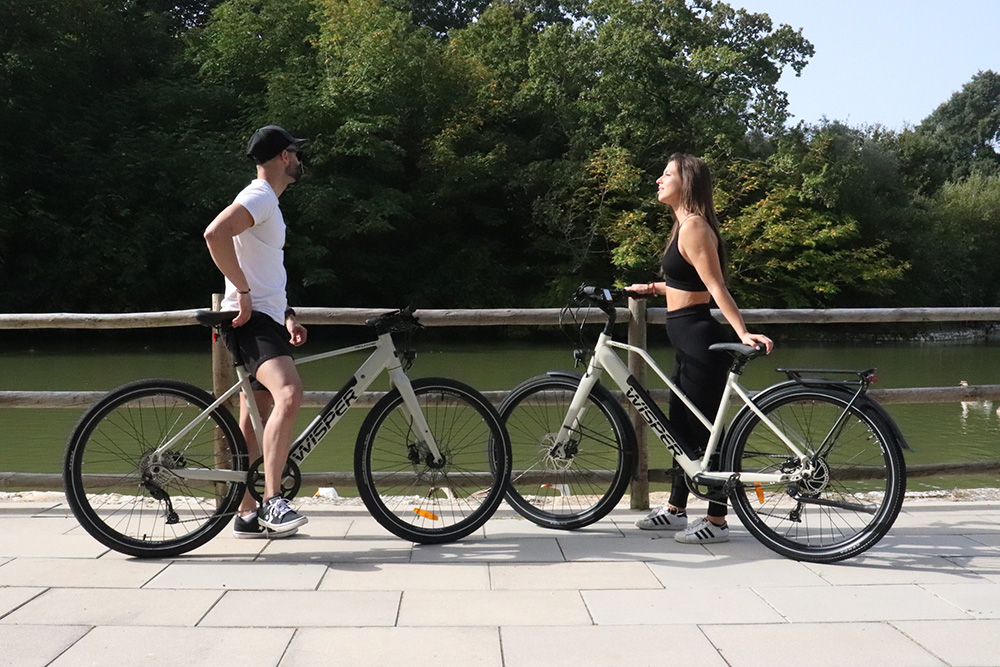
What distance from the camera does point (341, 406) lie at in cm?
404

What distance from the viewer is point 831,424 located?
12.6 ft

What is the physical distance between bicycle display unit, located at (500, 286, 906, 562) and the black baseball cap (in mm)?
1352

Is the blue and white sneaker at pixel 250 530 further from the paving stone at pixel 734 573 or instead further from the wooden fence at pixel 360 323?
the paving stone at pixel 734 573

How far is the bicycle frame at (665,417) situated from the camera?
12.7 ft

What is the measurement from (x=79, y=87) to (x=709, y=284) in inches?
996

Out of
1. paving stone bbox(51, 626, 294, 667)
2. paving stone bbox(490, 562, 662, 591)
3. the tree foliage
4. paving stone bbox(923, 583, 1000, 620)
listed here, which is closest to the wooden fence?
paving stone bbox(490, 562, 662, 591)

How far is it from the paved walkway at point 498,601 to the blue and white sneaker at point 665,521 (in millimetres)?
76

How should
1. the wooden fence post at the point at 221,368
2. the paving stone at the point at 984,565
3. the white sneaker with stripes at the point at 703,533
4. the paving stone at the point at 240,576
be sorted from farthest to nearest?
1. the wooden fence post at the point at 221,368
2. the white sneaker with stripes at the point at 703,533
3. the paving stone at the point at 984,565
4. the paving stone at the point at 240,576

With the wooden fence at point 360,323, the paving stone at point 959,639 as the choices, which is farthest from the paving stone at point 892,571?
the wooden fence at point 360,323

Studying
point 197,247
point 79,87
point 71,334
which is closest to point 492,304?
point 197,247

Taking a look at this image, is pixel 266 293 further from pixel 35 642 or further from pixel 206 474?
pixel 35 642

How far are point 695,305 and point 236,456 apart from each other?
1890 mm

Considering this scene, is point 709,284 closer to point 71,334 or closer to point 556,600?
point 556,600

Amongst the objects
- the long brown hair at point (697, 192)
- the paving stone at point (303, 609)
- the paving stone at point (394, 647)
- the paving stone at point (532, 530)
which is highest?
the long brown hair at point (697, 192)
